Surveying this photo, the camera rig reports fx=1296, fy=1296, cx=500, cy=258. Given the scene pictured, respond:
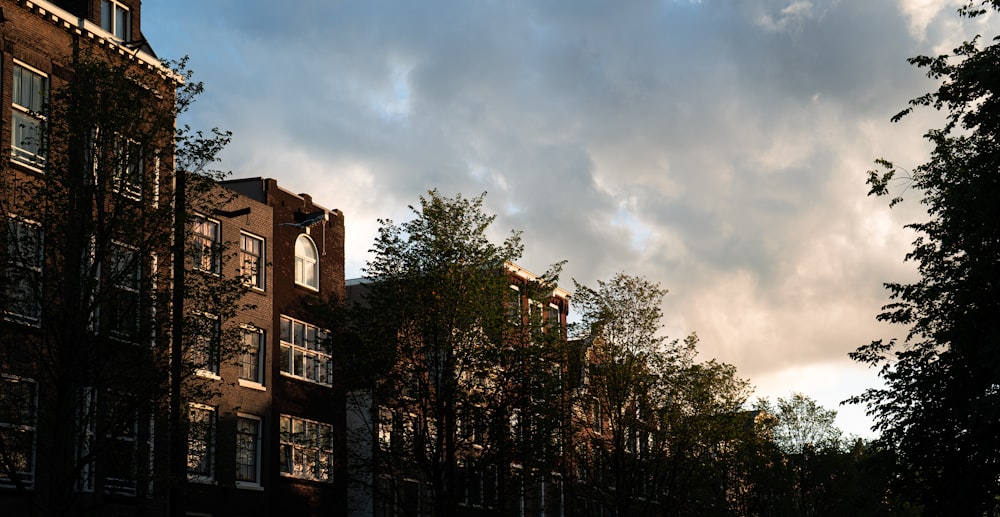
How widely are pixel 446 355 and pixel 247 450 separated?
8.43 m

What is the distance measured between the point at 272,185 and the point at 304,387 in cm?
831

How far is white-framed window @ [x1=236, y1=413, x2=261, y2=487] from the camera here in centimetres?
4825

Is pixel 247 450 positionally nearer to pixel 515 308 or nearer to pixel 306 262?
pixel 306 262

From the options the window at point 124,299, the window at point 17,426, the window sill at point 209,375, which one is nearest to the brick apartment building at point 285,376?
the window sill at point 209,375

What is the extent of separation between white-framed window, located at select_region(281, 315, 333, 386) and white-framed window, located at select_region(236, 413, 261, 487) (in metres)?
2.86

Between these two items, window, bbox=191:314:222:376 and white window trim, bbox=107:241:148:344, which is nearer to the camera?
white window trim, bbox=107:241:148:344

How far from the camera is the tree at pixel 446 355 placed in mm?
47062

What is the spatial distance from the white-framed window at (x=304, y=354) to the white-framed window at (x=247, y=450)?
9.40 ft

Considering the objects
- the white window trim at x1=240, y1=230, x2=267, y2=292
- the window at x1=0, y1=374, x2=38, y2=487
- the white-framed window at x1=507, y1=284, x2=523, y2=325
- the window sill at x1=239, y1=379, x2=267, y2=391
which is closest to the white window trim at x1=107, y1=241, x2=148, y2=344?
the window at x1=0, y1=374, x2=38, y2=487

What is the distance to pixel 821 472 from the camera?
8806 cm

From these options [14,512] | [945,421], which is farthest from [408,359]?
[945,421]

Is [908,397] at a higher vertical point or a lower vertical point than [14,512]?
higher

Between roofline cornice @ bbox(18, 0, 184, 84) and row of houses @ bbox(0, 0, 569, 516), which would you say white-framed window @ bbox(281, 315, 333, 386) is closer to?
row of houses @ bbox(0, 0, 569, 516)

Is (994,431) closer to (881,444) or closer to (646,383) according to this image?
(881,444)
